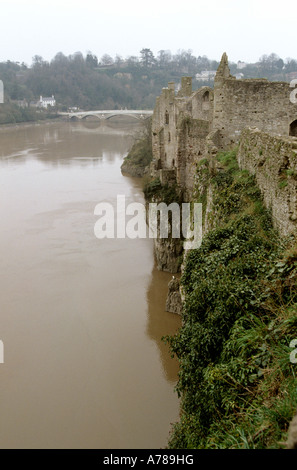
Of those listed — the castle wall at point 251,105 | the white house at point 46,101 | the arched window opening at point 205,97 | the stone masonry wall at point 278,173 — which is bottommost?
the stone masonry wall at point 278,173

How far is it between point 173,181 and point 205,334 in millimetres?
10880

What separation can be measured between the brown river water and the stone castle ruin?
438cm

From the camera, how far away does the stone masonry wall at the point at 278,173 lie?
6.02 metres

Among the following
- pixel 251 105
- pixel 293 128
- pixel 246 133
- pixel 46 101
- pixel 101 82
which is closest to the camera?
pixel 246 133

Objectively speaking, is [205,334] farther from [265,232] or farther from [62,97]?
[62,97]

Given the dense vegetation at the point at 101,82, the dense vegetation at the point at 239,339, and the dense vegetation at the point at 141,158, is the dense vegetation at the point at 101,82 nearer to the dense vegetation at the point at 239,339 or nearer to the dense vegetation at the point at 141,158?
the dense vegetation at the point at 141,158

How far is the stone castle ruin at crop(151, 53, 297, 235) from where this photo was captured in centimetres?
636

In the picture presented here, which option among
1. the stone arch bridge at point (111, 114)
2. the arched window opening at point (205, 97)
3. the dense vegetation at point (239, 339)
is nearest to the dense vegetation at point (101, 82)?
the stone arch bridge at point (111, 114)

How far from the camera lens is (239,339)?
190 inches

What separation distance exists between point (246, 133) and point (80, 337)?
7.18 meters

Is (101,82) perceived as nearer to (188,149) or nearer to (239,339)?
(188,149)

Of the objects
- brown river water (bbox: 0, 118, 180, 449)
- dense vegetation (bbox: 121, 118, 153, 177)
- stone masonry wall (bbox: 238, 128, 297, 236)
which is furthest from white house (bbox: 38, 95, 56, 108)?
stone masonry wall (bbox: 238, 128, 297, 236)

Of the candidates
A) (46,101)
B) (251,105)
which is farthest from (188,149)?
(46,101)

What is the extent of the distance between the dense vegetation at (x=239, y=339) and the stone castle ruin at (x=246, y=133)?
2.12 feet
